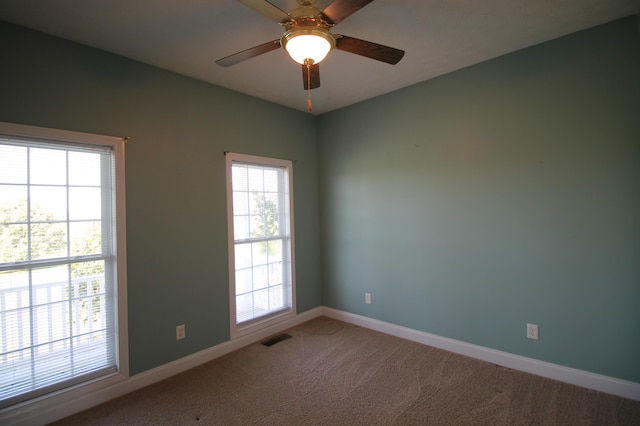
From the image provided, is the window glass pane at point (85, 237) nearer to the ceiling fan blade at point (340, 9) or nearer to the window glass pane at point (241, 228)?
the window glass pane at point (241, 228)

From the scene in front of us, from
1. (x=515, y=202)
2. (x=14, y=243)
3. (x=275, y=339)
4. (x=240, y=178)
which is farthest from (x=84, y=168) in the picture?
(x=515, y=202)

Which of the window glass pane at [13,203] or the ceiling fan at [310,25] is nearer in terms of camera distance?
the ceiling fan at [310,25]

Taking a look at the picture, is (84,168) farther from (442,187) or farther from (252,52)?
(442,187)

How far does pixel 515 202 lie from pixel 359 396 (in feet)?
6.68

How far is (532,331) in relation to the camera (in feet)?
8.54

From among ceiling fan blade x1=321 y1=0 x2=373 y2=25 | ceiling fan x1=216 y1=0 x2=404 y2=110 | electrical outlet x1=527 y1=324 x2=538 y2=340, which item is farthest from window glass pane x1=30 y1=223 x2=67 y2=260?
electrical outlet x1=527 y1=324 x2=538 y2=340

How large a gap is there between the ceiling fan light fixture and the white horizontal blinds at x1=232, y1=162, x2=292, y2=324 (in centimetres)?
182

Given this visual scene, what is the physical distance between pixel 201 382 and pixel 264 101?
2868 mm

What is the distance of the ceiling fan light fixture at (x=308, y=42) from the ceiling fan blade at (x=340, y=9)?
70mm

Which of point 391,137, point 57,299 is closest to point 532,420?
point 391,137

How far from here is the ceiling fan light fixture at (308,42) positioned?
164 cm

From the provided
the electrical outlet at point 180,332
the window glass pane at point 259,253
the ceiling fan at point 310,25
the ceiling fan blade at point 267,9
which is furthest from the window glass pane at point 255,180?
the ceiling fan blade at point 267,9

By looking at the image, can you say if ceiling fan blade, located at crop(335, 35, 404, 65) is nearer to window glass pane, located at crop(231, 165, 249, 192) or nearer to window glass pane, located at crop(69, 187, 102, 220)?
window glass pane, located at crop(231, 165, 249, 192)

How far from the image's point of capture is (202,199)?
119 inches
